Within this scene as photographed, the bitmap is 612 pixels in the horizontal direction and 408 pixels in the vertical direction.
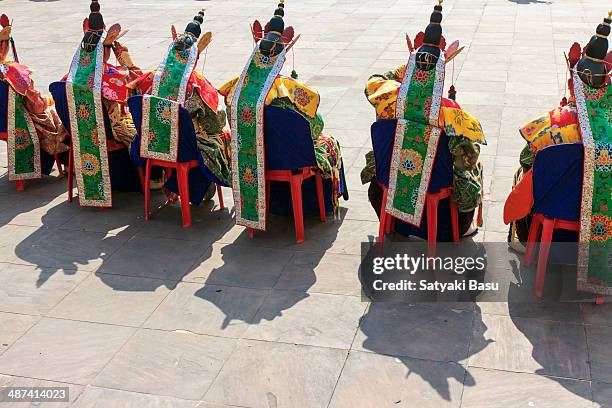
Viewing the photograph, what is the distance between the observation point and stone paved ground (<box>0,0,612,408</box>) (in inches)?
140

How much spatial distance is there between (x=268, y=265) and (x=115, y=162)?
184 cm

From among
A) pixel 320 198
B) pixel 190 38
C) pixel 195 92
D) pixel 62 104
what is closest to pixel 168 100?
pixel 195 92

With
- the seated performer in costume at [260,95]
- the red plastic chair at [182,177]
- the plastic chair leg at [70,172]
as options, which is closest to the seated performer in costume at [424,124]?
the seated performer in costume at [260,95]

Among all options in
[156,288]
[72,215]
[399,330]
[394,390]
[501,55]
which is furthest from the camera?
[501,55]

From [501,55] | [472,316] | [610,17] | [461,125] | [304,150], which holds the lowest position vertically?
[501,55]

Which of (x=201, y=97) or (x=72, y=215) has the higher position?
(x=201, y=97)

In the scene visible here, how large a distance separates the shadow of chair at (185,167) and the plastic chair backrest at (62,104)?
0.38 meters

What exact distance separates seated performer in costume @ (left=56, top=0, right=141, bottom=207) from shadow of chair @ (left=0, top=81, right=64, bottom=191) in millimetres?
595

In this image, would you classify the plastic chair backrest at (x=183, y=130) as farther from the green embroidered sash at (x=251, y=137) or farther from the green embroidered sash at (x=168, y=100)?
the green embroidered sash at (x=251, y=137)

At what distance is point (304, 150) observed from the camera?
485cm

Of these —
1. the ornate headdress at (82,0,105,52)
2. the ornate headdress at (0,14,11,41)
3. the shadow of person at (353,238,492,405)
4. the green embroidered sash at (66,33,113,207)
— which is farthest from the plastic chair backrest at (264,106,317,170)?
the ornate headdress at (0,14,11,41)

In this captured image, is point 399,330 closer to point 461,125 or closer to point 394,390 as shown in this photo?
point 394,390

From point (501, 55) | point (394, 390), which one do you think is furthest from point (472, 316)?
point (501, 55)

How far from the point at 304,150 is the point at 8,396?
2.34m
